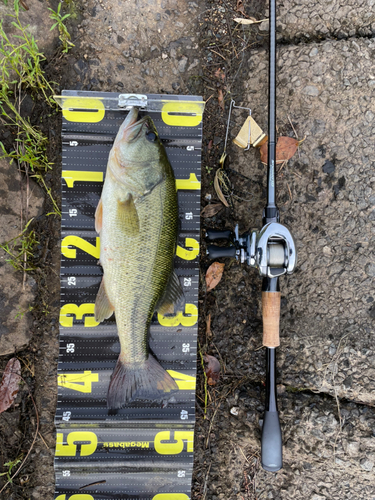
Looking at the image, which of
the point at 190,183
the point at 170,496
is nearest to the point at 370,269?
the point at 190,183

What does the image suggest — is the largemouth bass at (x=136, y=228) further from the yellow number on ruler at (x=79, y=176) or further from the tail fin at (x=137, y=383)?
the yellow number on ruler at (x=79, y=176)

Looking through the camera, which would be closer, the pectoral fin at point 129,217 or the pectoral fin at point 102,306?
the pectoral fin at point 129,217

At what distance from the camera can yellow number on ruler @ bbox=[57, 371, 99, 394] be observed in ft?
9.32

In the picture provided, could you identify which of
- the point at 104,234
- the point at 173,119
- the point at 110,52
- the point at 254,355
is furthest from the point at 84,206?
the point at 254,355

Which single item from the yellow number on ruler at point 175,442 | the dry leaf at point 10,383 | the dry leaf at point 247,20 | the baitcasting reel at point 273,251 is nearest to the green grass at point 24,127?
the dry leaf at point 10,383

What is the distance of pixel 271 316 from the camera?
254cm

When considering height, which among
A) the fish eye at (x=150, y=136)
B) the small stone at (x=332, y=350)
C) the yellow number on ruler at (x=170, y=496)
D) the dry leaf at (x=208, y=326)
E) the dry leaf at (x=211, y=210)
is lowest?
the yellow number on ruler at (x=170, y=496)

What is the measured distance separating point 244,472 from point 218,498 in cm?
33

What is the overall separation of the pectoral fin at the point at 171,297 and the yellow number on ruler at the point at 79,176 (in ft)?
3.34

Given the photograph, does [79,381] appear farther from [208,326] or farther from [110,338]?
[208,326]

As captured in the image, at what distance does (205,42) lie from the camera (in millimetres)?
3029

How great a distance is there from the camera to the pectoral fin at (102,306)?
2734 mm

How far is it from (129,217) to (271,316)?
4.20 ft

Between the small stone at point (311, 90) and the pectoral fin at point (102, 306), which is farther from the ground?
the small stone at point (311, 90)
